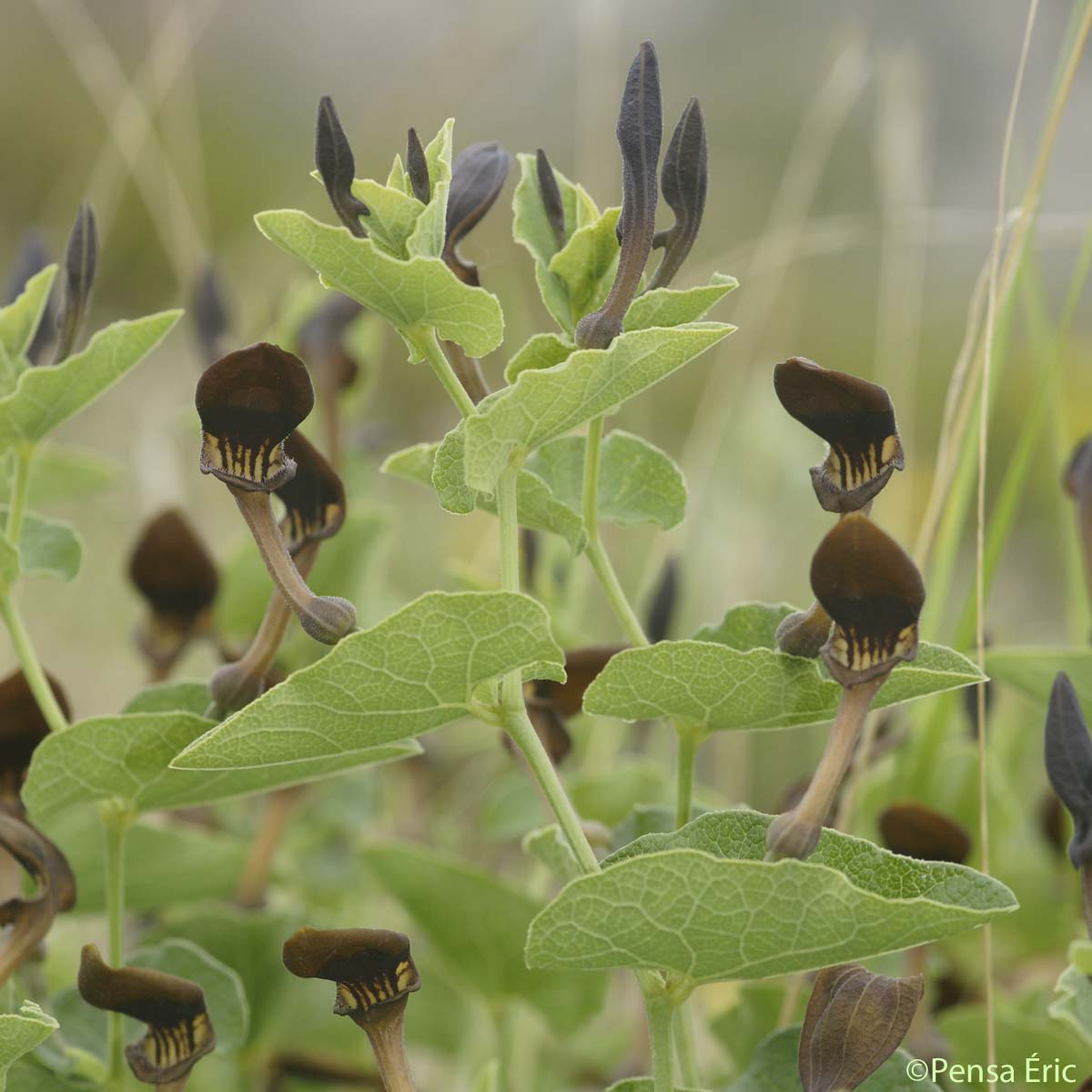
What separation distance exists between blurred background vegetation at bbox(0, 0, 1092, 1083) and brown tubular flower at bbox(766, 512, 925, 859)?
232 mm

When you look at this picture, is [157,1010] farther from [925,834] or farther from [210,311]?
[210,311]

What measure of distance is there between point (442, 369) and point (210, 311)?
1.79ft

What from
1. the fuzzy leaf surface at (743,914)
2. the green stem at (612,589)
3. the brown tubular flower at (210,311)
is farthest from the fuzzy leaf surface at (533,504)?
the brown tubular flower at (210,311)

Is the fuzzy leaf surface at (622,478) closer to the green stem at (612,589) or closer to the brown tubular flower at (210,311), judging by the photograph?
the green stem at (612,589)

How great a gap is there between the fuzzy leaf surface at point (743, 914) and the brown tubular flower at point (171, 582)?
354 mm

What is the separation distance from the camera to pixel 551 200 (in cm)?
51

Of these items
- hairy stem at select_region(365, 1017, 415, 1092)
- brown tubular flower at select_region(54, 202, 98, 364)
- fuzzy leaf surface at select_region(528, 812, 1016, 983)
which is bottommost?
hairy stem at select_region(365, 1017, 415, 1092)

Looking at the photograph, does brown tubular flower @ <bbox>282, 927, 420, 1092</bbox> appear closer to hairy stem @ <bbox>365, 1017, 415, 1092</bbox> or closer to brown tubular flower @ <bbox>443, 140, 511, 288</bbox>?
hairy stem @ <bbox>365, 1017, 415, 1092</bbox>

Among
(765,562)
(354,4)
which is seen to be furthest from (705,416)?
(354,4)

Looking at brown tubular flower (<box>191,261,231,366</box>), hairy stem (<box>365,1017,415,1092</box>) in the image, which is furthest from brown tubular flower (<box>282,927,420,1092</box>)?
brown tubular flower (<box>191,261,231,366</box>)

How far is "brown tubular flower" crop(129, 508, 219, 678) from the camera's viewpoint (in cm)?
71

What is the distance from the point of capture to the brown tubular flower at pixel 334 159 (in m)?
0.45

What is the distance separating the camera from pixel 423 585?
222cm

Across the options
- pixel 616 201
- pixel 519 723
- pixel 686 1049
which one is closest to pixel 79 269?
pixel 519 723
